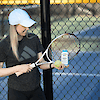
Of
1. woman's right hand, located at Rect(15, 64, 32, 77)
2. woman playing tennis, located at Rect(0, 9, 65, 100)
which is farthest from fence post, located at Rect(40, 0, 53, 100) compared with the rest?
woman's right hand, located at Rect(15, 64, 32, 77)

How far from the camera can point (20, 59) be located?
1.62 metres

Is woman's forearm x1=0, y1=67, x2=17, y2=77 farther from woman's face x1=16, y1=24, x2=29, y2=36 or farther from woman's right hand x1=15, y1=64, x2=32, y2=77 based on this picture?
woman's face x1=16, y1=24, x2=29, y2=36

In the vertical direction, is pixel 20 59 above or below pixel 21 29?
below

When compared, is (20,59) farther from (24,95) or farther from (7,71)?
(24,95)

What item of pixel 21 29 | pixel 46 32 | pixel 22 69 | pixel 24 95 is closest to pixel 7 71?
pixel 22 69

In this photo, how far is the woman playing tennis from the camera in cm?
155

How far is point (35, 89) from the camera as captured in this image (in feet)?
5.46

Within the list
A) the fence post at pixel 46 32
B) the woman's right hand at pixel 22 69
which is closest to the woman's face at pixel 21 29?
the woman's right hand at pixel 22 69

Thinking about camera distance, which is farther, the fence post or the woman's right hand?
the fence post

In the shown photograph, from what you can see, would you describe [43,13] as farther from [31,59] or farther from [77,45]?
[31,59]

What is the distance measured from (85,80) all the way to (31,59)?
9.85 feet

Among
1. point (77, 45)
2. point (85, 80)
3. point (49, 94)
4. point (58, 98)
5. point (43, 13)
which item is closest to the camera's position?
point (77, 45)

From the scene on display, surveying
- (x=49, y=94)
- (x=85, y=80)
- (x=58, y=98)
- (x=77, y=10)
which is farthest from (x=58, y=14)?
(x=49, y=94)

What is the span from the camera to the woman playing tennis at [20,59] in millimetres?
1555
